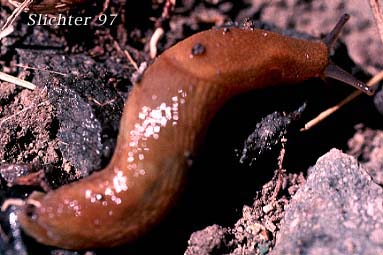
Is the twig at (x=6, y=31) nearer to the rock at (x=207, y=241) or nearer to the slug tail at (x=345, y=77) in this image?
the rock at (x=207, y=241)

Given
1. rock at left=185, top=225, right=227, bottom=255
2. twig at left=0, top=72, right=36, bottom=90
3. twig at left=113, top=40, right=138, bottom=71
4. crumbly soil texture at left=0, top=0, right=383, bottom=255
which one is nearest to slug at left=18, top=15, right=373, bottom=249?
crumbly soil texture at left=0, top=0, right=383, bottom=255

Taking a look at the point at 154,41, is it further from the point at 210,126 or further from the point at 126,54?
the point at 210,126

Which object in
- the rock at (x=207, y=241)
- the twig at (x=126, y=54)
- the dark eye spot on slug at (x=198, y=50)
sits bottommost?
the rock at (x=207, y=241)

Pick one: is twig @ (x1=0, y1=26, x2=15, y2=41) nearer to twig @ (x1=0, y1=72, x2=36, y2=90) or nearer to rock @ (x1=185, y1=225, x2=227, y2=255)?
twig @ (x1=0, y1=72, x2=36, y2=90)

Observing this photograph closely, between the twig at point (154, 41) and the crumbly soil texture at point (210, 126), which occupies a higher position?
the twig at point (154, 41)

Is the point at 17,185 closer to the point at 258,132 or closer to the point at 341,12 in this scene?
the point at 258,132

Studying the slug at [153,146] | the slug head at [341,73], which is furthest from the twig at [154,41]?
the slug head at [341,73]

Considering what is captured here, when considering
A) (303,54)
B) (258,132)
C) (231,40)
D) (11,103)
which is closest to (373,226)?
(258,132)
